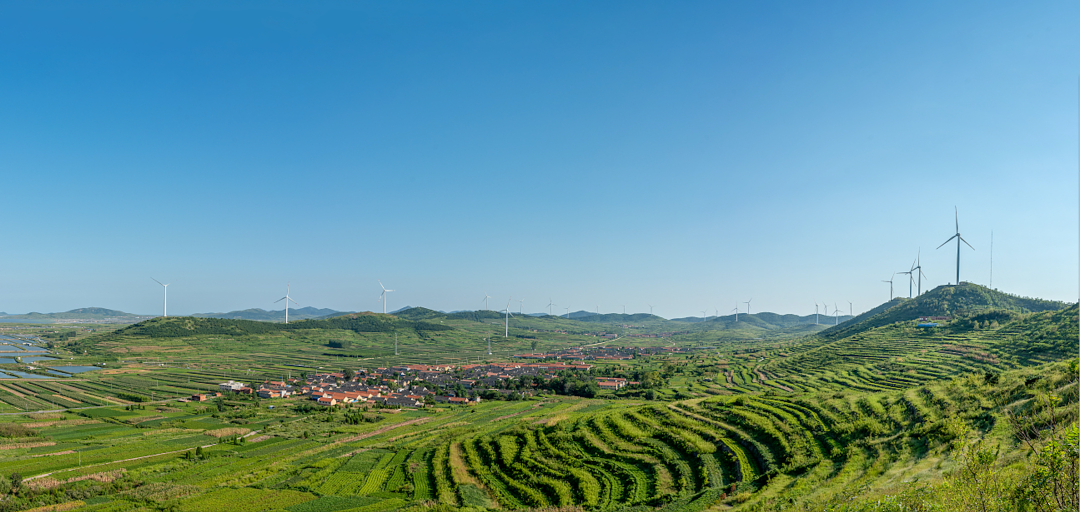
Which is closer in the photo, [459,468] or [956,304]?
[459,468]

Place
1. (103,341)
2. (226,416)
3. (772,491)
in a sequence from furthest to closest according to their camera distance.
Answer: (103,341) < (226,416) < (772,491)

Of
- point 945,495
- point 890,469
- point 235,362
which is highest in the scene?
point 945,495

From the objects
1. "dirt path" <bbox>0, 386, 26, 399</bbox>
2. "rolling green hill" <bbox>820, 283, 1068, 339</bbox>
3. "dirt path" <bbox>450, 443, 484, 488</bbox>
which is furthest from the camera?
"rolling green hill" <bbox>820, 283, 1068, 339</bbox>

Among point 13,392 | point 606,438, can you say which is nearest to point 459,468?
point 606,438

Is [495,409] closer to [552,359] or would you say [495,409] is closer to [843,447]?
[843,447]

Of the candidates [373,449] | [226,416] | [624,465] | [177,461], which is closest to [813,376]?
[624,465]

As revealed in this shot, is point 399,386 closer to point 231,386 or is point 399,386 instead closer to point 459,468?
point 231,386

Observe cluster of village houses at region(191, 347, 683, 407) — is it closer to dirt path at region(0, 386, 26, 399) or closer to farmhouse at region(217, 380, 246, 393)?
farmhouse at region(217, 380, 246, 393)

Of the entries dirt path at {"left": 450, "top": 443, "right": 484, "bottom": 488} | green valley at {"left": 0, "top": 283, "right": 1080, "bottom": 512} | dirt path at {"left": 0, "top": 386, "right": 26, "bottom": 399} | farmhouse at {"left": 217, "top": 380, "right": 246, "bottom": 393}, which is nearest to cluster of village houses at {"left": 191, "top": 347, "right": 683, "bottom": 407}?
farmhouse at {"left": 217, "top": 380, "right": 246, "bottom": 393}
